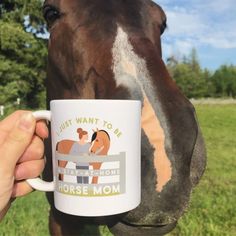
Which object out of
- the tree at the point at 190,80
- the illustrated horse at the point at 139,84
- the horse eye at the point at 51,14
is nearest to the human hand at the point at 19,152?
the illustrated horse at the point at 139,84

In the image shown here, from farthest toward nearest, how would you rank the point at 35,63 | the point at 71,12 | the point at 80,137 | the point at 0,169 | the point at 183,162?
the point at 35,63 → the point at 71,12 → the point at 183,162 → the point at 0,169 → the point at 80,137

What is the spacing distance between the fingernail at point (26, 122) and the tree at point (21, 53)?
17326mm

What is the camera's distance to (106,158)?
122 centimetres

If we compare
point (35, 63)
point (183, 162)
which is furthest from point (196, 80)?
point (183, 162)

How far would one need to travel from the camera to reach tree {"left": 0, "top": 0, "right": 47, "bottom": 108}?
18.7 meters

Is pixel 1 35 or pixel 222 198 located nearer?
pixel 222 198

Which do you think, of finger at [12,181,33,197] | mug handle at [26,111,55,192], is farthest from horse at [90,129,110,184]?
finger at [12,181,33,197]

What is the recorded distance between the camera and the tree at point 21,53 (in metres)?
18.7

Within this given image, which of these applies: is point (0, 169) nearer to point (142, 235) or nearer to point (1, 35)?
point (142, 235)

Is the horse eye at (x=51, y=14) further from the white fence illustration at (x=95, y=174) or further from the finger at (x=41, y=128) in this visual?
the white fence illustration at (x=95, y=174)

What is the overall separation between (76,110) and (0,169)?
38cm

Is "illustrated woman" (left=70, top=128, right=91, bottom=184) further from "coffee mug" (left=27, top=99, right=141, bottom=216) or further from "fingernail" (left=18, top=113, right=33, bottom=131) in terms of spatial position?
"fingernail" (left=18, top=113, right=33, bottom=131)

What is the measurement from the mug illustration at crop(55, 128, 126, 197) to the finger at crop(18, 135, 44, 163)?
249 millimetres

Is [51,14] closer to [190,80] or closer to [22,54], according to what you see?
[22,54]
